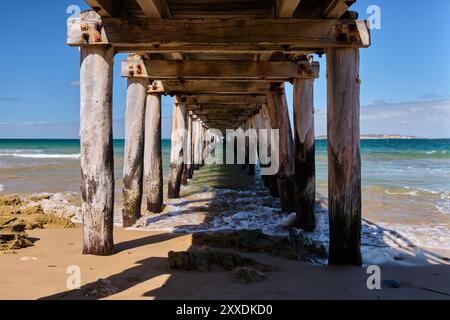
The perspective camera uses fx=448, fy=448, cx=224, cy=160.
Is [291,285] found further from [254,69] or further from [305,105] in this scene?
[254,69]

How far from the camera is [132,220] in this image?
7.14 meters

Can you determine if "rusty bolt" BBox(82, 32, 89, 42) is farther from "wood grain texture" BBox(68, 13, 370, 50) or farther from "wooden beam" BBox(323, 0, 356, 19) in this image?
"wooden beam" BBox(323, 0, 356, 19)

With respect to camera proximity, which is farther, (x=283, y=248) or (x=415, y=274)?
(x=283, y=248)

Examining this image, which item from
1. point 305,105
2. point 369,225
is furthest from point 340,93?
point 369,225

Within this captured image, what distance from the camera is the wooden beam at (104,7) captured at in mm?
4289

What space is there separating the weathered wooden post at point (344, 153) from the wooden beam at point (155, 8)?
1.83m

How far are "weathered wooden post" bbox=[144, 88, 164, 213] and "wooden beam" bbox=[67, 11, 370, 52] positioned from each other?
386 centimetres

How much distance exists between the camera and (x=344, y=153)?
4543 millimetres

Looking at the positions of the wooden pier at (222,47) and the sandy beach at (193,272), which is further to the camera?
the wooden pier at (222,47)

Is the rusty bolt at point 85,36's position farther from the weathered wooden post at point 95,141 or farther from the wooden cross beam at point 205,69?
the wooden cross beam at point 205,69

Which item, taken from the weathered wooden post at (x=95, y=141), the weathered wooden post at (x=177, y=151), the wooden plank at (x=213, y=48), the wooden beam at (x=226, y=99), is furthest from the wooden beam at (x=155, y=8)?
the weathered wooden post at (x=177, y=151)
